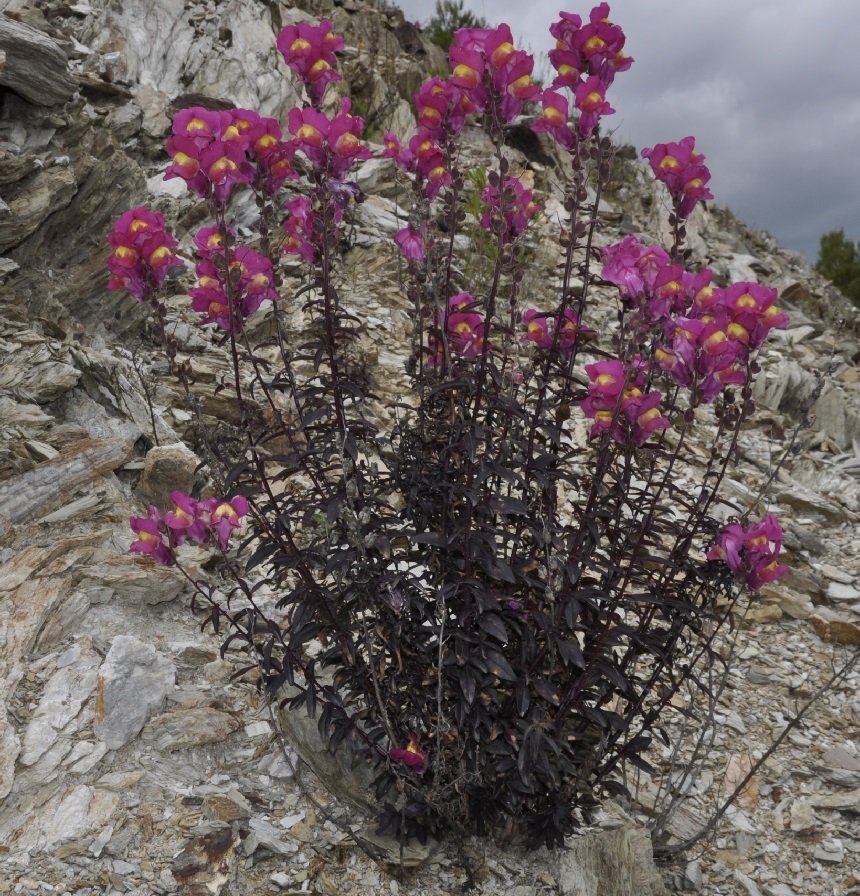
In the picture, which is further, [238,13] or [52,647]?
[238,13]

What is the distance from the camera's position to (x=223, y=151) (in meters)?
2.04

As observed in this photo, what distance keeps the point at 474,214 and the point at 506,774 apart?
670 cm

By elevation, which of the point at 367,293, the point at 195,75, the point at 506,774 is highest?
the point at 195,75

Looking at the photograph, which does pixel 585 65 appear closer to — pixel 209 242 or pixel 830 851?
pixel 209 242

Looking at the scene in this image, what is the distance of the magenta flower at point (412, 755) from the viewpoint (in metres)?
2.48

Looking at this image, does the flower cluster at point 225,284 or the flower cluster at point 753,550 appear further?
the flower cluster at point 753,550

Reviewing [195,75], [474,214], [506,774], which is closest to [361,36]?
[195,75]

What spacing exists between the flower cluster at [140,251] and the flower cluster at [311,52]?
59 centimetres

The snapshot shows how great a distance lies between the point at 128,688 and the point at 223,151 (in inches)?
Result: 82.5

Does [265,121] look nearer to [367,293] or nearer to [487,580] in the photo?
[487,580]

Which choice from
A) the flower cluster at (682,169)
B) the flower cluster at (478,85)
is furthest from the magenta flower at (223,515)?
the flower cluster at (682,169)

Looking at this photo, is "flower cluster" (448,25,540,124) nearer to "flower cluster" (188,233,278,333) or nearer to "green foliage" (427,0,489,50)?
"flower cluster" (188,233,278,333)

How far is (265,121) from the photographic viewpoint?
2.11 meters

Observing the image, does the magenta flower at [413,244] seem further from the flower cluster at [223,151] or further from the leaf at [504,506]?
the leaf at [504,506]
